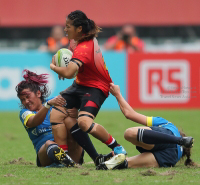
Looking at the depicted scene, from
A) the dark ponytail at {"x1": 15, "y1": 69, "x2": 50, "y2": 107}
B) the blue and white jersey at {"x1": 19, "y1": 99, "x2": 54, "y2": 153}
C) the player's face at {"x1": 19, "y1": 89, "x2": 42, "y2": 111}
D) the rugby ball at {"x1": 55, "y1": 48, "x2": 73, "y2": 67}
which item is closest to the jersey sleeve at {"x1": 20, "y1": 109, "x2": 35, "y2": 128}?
the blue and white jersey at {"x1": 19, "y1": 99, "x2": 54, "y2": 153}

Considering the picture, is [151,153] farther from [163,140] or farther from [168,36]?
[168,36]

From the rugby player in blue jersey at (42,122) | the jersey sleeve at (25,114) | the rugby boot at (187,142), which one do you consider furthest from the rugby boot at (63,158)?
the rugby boot at (187,142)

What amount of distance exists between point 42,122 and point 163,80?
6967 millimetres

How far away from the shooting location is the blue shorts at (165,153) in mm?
5082

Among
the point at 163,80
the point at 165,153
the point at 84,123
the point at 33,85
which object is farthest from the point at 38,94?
the point at 163,80

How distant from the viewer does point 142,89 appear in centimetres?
1222

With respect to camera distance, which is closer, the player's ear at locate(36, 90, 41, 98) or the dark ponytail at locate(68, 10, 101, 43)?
the dark ponytail at locate(68, 10, 101, 43)

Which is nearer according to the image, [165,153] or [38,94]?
[165,153]

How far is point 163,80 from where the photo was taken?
1209cm

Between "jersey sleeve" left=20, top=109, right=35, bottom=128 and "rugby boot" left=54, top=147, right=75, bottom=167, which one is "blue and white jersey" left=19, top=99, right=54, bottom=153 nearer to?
"jersey sleeve" left=20, top=109, right=35, bottom=128

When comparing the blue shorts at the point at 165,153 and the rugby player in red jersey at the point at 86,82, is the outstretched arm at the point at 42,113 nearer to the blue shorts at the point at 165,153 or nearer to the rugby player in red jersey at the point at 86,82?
the rugby player in red jersey at the point at 86,82

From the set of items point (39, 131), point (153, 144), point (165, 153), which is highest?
point (39, 131)

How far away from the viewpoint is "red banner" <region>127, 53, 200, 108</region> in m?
12.1

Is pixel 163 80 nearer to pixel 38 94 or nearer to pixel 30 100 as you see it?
pixel 38 94
